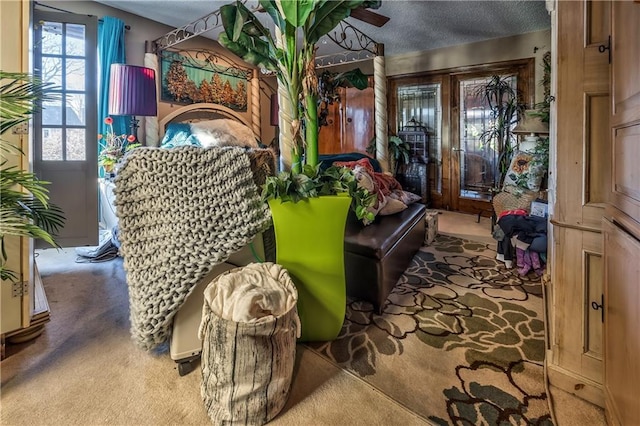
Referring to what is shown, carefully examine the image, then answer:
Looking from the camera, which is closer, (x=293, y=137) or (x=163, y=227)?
(x=163, y=227)

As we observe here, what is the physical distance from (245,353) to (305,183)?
724 millimetres

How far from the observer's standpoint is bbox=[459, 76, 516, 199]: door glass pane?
4574 millimetres

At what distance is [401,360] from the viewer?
1536 mm

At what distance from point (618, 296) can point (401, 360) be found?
0.90m

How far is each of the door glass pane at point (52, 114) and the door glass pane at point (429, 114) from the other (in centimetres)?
439

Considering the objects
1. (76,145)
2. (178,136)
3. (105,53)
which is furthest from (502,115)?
(76,145)

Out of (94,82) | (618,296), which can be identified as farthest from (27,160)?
(618,296)

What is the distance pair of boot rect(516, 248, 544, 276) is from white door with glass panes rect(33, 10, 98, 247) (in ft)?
11.3

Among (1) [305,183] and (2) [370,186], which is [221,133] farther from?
(1) [305,183]

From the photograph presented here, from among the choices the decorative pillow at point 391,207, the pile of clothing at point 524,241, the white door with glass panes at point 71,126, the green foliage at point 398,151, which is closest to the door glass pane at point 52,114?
the white door with glass panes at point 71,126

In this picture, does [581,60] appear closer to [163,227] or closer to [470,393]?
[470,393]

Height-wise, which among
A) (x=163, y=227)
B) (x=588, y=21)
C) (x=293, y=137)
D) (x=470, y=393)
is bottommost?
(x=470, y=393)

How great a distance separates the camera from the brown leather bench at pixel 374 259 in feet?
6.36

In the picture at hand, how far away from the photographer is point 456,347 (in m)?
1.63
